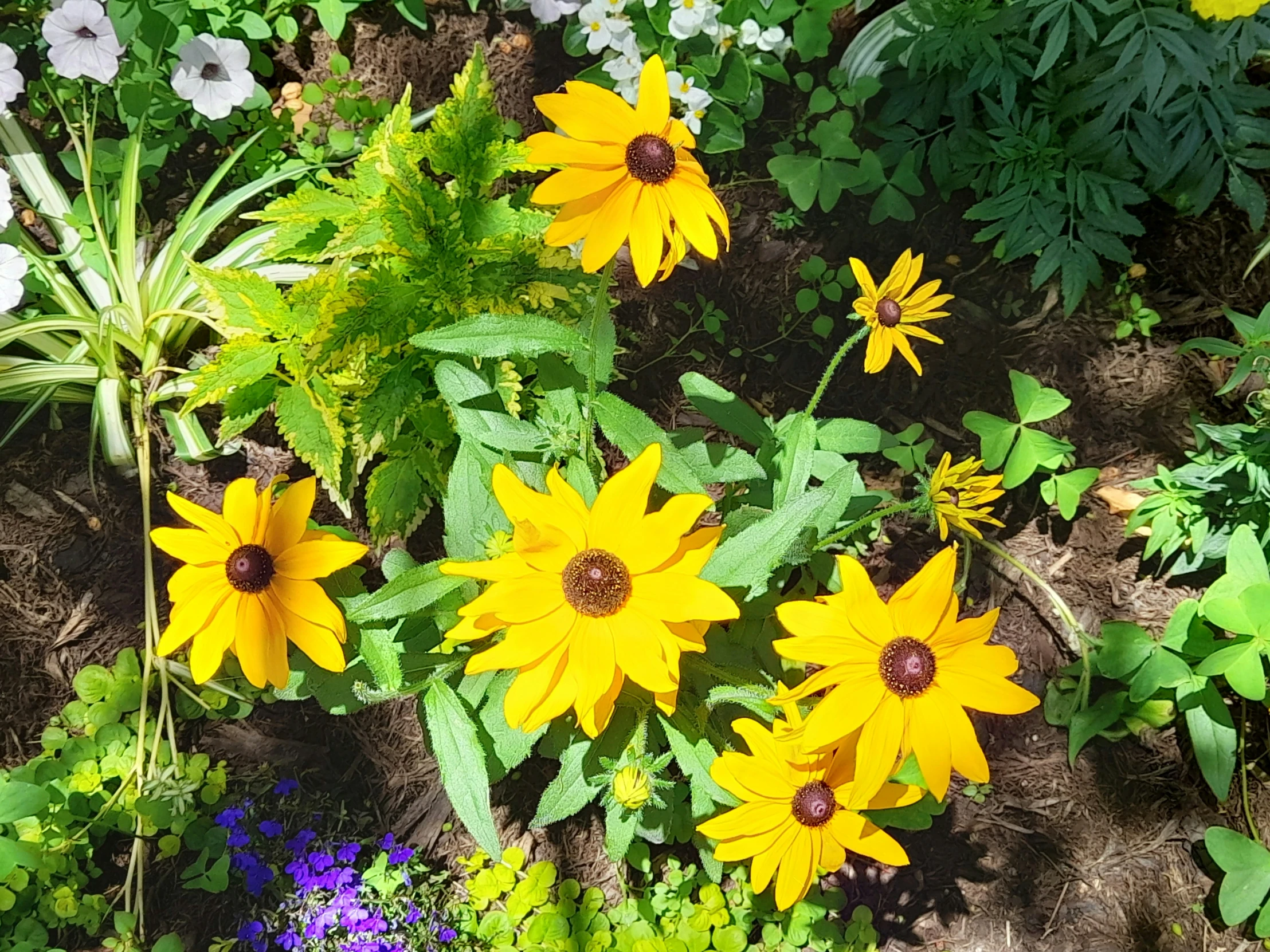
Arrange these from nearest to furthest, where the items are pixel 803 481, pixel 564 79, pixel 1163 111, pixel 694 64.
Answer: pixel 803 481 < pixel 1163 111 < pixel 694 64 < pixel 564 79

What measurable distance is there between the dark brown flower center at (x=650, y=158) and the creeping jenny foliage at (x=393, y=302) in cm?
62

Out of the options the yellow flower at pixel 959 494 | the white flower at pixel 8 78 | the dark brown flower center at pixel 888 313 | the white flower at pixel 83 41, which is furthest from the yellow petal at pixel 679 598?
the white flower at pixel 8 78

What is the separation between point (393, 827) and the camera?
2176mm

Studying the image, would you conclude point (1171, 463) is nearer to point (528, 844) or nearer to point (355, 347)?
point (528, 844)

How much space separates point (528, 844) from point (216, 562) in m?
1.22

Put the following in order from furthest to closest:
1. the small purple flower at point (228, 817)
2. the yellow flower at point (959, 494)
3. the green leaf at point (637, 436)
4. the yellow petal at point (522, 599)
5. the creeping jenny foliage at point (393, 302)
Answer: the small purple flower at point (228, 817) < the creeping jenny foliage at point (393, 302) < the yellow flower at point (959, 494) < the green leaf at point (637, 436) < the yellow petal at point (522, 599)

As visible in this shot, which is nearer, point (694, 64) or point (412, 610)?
point (412, 610)

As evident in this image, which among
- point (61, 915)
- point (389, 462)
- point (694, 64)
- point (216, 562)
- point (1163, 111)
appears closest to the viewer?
point (216, 562)

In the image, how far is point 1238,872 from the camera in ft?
6.70

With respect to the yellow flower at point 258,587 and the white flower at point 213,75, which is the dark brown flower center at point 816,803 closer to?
the yellow flower at point 258,587

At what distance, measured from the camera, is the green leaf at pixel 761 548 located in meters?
1.35

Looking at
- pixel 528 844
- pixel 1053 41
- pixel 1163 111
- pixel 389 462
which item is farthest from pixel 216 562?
pixel 1163 111

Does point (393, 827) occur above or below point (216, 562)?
below

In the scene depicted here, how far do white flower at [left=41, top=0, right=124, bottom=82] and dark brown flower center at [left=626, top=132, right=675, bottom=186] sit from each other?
1779 mm
